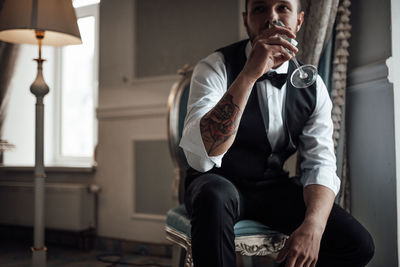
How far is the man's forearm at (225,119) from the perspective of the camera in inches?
41.6

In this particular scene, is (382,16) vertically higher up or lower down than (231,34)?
lower down

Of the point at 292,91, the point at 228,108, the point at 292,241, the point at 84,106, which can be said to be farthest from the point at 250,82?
the point at 84,106

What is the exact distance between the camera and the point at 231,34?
7.11ft

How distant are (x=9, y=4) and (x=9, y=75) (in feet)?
4.39

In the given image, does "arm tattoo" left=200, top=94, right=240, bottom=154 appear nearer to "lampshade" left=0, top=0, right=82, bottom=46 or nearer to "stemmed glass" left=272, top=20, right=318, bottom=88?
"stemmed glass" left=272, top=20, right=318, bottom=88

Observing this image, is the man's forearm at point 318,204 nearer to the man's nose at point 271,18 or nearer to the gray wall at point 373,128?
the gray wall at point 373,128

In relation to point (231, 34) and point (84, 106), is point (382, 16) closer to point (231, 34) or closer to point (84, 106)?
point (231, 34)

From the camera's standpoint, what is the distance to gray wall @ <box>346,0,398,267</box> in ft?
4.55

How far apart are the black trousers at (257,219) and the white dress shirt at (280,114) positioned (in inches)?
3.5

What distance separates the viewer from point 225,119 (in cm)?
106

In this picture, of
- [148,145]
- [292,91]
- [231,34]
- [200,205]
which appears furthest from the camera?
[148,145]

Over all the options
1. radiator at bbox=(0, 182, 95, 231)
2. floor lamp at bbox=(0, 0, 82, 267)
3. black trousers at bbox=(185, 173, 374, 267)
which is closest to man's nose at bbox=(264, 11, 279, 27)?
black trousers at bbox=(185, 173, 374, 267)

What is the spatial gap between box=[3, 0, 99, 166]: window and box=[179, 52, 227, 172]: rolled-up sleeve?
1971 millimetres

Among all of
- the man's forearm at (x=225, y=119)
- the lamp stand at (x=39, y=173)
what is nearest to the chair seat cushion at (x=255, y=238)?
the man's forearm at (x=225, y=119)
